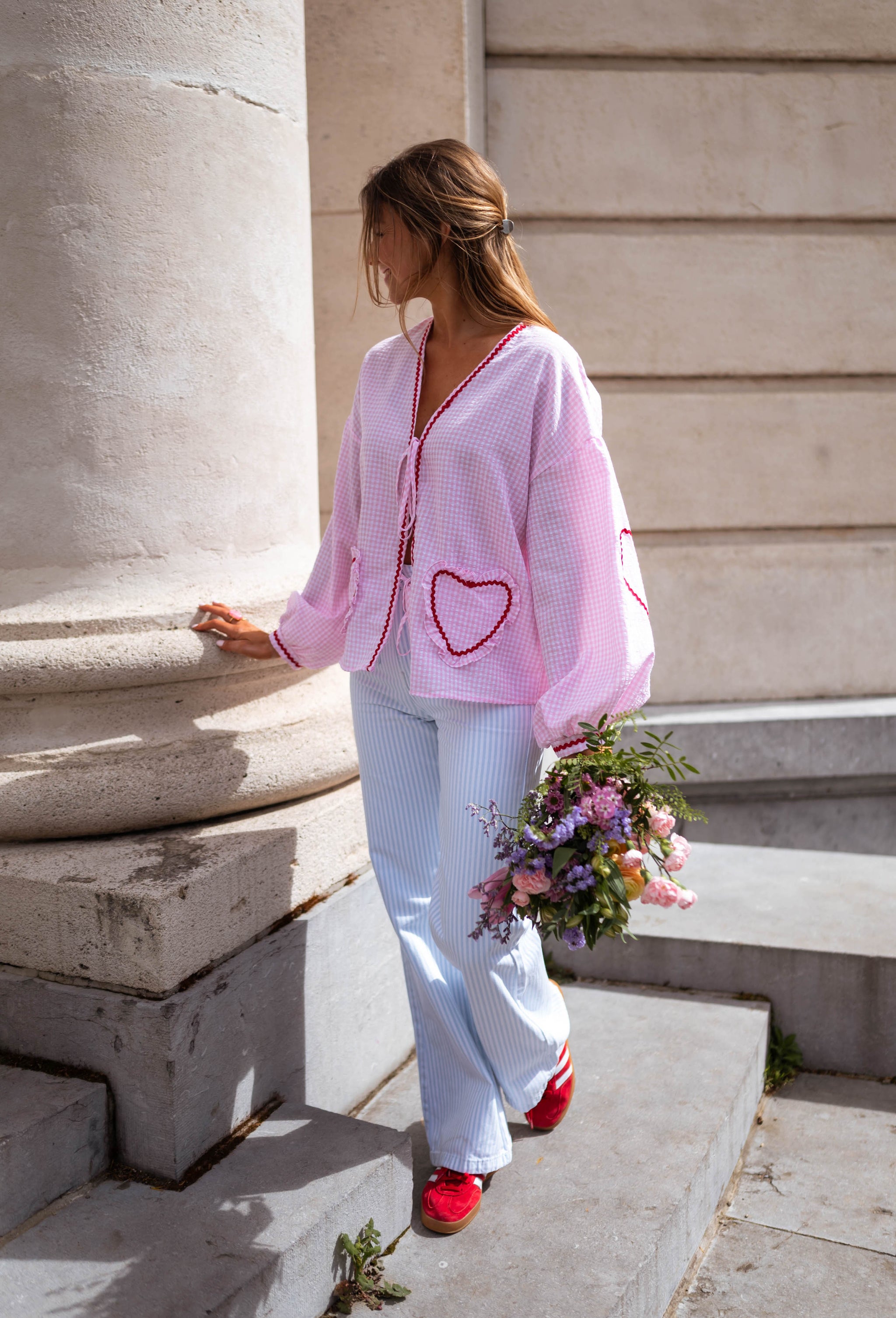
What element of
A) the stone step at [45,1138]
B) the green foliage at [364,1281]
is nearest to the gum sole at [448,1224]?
the green foliage at [364,1281]

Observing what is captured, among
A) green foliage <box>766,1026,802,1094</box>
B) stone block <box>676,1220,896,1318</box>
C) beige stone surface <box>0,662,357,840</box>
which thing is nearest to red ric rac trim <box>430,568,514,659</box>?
beige stone surface <box>0,662,357,840</box>

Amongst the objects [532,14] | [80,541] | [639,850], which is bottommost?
[639,850]

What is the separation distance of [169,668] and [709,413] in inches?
114

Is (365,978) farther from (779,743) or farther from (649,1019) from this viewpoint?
(779,743)

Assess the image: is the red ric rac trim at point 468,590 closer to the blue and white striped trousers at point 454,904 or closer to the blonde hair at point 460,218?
the blue and white striped trousers at point 454,904

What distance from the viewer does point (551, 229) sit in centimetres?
446

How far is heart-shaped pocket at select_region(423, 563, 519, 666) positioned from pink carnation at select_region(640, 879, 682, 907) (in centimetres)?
52

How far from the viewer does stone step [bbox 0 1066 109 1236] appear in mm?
1976

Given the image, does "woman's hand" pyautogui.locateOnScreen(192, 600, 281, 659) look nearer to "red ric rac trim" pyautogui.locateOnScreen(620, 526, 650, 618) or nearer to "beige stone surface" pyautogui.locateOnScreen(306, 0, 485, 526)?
"red ric rac trim" pyautogui.locateOnScreen(620, 526, 650, 618)

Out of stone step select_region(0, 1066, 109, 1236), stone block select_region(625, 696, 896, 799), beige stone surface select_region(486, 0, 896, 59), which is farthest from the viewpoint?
stone block select_region(625, 696, 896, 799)

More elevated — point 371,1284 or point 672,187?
point 672,187

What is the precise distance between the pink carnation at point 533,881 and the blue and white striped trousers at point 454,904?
0.80 ft

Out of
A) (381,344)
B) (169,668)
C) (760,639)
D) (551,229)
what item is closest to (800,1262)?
(169,668)

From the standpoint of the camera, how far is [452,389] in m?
2.21
